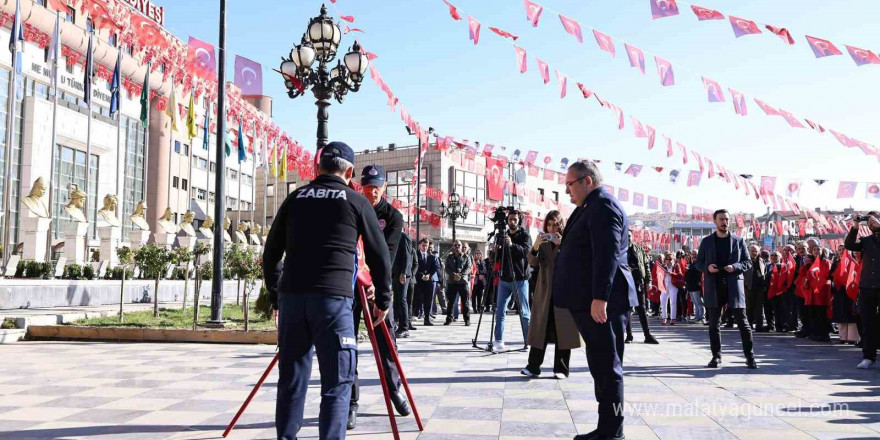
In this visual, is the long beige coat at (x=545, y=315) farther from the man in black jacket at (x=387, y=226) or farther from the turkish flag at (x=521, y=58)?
the turkish flag at (x=521, y=58)

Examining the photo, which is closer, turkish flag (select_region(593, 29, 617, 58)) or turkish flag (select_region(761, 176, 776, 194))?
turkish flag (select_region(593, 29, 617, 58))

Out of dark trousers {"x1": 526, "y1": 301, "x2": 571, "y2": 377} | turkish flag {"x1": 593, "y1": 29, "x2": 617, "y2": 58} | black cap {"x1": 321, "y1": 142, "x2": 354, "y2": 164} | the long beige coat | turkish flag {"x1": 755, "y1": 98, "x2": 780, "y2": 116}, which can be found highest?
turkish flag {"x1": 593, "y1": 29, "x2": 617, "y2": 58}

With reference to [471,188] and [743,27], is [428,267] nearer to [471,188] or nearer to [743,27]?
[743,27]

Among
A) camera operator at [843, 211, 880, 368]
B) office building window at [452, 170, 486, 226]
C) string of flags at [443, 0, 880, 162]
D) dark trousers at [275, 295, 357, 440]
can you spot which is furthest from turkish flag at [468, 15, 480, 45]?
office building window at [452, 170, 486, 226]

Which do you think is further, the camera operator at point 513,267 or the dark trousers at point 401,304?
the dark trousers at point 401,304

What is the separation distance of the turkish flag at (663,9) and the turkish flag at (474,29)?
3.49 metres

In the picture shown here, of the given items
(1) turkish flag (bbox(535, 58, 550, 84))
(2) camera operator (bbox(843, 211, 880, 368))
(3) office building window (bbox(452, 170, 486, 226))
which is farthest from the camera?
(3) office building window (bbox(452, 170, 486, 226))

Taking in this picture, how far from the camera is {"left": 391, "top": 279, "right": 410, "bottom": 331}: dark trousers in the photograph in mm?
10247

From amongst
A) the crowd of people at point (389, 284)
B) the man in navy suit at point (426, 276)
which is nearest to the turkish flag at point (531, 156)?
the man in navy suit at point (426, 276)

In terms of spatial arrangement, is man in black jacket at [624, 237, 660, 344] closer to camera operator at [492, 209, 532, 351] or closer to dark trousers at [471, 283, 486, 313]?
camera operator at [492, 209, 532, 351]

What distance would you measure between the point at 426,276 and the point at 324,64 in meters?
6.29

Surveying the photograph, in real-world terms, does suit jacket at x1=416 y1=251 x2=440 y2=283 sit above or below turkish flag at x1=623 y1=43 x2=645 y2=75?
below

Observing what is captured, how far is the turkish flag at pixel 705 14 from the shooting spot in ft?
32.6

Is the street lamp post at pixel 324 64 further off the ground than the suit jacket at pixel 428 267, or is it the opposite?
the street lamp post at pixel 324 64
